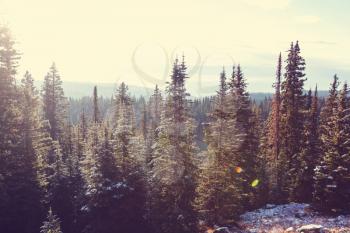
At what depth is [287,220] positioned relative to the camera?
3058cm

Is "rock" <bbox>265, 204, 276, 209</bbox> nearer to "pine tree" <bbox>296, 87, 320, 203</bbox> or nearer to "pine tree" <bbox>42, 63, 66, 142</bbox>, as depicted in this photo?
"pine tree" <bbox>296, 87, 320, 203</bbox>

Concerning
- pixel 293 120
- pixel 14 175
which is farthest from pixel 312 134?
pixel 14 175

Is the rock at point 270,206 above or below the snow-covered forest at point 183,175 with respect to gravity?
below

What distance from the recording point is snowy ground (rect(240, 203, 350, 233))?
90.8 feet

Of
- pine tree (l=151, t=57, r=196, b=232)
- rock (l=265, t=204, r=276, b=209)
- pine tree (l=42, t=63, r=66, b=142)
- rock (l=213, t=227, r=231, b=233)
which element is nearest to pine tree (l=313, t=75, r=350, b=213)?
rock (l=265, t=204, r=276, b=209)

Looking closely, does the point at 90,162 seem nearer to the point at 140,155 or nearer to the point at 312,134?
the point at 140,155

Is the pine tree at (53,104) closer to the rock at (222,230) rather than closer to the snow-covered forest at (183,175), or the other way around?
the snow-covered forest at (183,175)

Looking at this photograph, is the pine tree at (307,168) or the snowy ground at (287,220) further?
the pine tree at (307,168)

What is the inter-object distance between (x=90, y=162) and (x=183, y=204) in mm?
9875

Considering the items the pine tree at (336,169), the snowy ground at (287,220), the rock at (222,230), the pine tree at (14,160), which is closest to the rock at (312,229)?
the snowy ground at (287,220)

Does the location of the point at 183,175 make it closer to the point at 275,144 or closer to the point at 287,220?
the point at 287,220

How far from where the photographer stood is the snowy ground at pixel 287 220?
90.8 feet

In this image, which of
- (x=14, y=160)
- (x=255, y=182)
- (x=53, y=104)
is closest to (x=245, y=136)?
(x=255, y=182)

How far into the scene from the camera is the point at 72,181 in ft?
137
